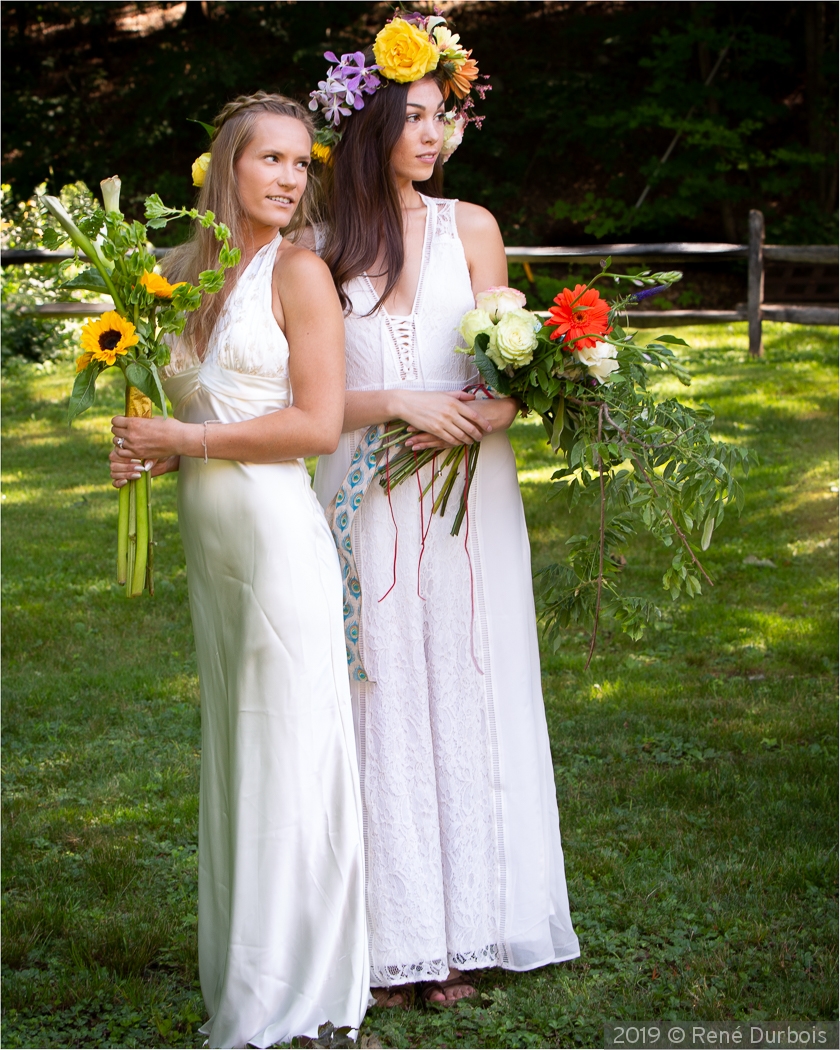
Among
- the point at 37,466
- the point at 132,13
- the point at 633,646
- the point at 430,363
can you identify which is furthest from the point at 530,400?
the point at 132,13

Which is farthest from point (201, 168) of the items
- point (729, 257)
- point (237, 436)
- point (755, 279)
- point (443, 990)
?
point (729, 257)

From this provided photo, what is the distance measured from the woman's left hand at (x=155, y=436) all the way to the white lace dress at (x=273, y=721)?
0.42ft

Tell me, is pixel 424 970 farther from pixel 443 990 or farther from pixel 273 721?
pixel 273 721

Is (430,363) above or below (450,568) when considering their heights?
above

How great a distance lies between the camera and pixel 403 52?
9.43ft

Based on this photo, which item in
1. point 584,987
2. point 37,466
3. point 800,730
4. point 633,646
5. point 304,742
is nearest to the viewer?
point 304,742

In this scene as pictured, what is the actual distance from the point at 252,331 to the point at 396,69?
827 mm

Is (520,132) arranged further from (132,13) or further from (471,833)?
(471,833)

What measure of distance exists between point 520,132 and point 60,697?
48.8 feet

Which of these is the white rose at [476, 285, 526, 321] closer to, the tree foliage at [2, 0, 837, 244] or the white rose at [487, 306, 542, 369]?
the white rose at [487, 306, 542, 369]

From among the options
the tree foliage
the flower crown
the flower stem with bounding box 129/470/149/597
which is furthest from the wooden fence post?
the flower stem with bounding box 129/470/149/597

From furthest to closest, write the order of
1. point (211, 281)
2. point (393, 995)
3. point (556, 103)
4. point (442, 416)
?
point (556, 103), point (393, 995), point (442, 416), point (211, 281)

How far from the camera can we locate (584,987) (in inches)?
124

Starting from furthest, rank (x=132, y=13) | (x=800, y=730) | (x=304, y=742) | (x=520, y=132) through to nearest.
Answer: (x=132, y=13)
(x=520, y=132)
(x=800, y=730)
(x=304, y=742)
